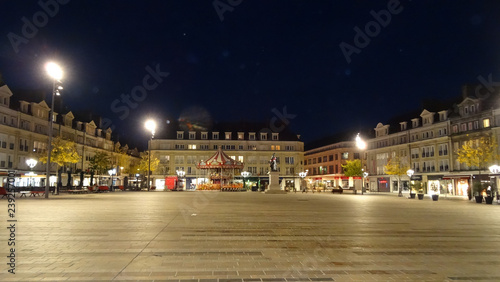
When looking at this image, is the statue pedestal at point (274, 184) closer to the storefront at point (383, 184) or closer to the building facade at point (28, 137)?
the building facade at point (28, 137)

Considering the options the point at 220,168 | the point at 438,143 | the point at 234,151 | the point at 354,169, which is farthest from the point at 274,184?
the point at 234,151

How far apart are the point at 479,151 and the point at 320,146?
7163 centimetres

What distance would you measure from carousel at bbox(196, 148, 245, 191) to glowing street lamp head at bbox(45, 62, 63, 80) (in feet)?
98.0

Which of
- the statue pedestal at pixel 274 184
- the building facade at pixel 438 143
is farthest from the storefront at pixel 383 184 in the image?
the statue pedestal at pixel 274 184

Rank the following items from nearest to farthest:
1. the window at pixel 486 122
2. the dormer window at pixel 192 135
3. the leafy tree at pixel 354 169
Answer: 1. the window at pixel 486 122
2. the leafy tree at pixel 354 169
3. the dormer window at pixel 192 135

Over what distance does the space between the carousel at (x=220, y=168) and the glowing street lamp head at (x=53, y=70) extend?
29.9m

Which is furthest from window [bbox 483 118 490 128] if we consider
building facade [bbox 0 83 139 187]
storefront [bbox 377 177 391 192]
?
building facade [bbox 0 83 139 187]

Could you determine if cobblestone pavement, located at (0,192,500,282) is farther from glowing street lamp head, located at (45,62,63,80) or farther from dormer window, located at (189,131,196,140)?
dormer window, located at (189,131,196,140)

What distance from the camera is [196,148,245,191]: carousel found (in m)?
57.6

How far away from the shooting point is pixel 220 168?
5928 cm

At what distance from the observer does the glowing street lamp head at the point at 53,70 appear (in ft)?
98.6

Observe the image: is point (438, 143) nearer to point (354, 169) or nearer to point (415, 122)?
point (415, 122)

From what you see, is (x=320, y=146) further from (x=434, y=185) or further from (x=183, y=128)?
(x=434, y=185)

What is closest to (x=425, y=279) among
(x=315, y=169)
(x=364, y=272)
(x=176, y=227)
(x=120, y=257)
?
(x=364, y=272)
